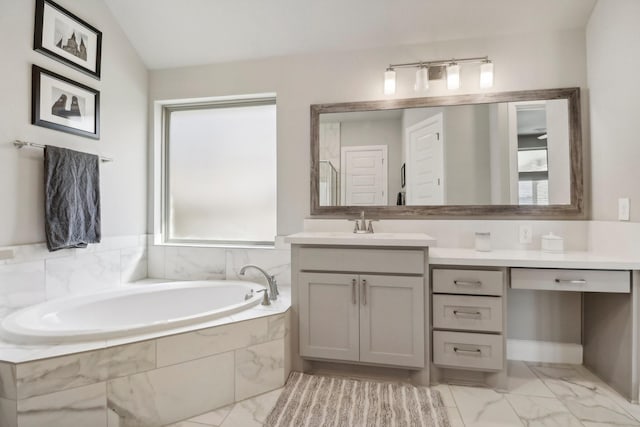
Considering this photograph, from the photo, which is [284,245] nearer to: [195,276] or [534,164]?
[195,276]

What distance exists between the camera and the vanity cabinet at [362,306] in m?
1.79

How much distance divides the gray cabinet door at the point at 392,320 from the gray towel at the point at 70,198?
1852 millimetres

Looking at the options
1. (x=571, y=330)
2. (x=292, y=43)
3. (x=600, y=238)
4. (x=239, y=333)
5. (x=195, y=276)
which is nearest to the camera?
(x=239, y=333)

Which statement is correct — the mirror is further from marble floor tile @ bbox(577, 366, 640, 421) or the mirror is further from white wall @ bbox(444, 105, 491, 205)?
marble floor tile @ bbox(577, 366, 640, 421)

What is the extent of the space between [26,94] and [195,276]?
1.63m

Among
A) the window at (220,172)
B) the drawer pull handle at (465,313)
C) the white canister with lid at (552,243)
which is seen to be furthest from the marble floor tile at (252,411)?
the white canister with lid at (552,243)

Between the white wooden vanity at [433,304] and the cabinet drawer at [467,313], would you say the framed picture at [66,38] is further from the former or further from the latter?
the cabinet drawer at [467,313]

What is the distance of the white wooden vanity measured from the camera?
5.49 feet

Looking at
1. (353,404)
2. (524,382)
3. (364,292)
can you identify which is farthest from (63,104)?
(524,382)

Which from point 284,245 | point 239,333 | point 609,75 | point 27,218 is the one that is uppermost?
point 609,75

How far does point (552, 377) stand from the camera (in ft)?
6.30

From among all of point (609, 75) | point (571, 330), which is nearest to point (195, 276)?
point (571, 330)

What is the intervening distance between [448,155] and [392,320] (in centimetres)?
122

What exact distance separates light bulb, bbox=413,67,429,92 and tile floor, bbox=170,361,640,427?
6.46 feet
